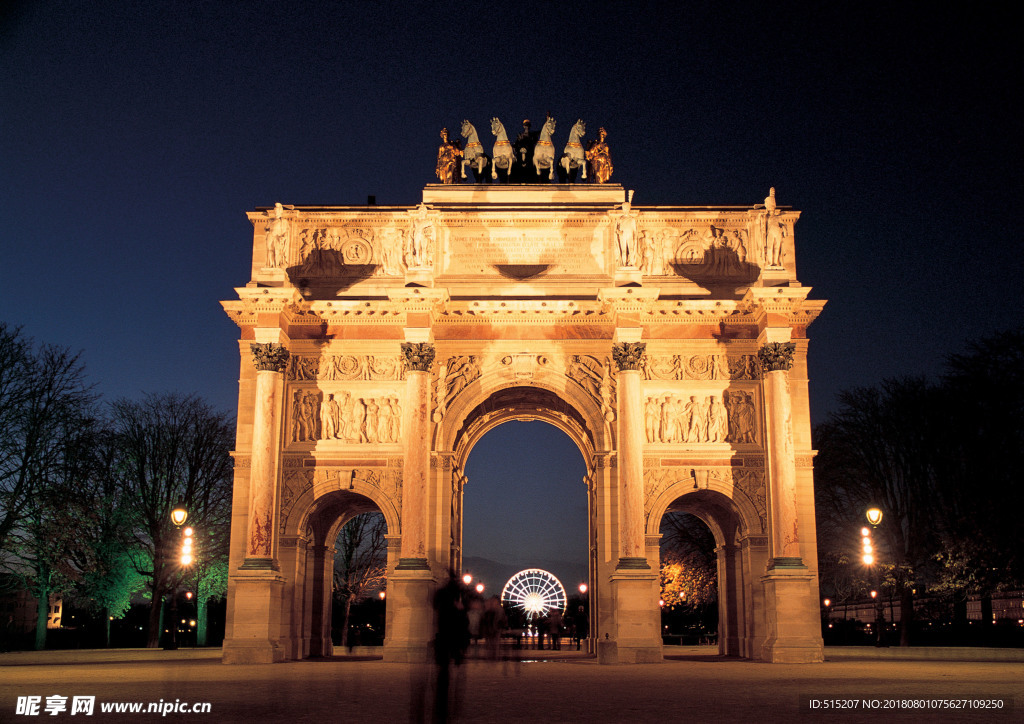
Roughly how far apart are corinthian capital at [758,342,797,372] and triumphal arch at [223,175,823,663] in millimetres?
58

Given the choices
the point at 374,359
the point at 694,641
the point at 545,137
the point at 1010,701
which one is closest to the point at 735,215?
the point at 545,137

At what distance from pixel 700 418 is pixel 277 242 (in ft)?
45.6

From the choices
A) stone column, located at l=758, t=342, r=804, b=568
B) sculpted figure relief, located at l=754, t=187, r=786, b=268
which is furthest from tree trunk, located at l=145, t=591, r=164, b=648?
sculpted figure relief, located at l=754, t=187, r=786, b=268

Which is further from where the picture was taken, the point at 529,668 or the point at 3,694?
the point at 529,668

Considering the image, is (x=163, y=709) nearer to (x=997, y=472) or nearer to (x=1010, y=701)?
(x=1010, y=701)

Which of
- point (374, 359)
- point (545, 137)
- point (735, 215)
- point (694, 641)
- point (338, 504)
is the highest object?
point (545, 137)

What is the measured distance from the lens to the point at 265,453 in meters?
29.6

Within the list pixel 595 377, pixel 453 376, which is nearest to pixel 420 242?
pixel 453 376

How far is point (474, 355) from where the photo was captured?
31812mm

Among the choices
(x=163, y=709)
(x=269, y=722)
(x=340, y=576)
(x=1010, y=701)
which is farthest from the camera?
(x=340, y=576)

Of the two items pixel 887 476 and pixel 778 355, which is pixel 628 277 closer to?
pixel 778 355

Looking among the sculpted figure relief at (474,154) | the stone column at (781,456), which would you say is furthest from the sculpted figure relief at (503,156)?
the stone column at (781,456)

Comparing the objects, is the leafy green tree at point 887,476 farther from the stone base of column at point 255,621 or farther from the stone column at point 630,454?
the stone base of column at point 255,621

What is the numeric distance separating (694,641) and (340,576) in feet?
67.5
